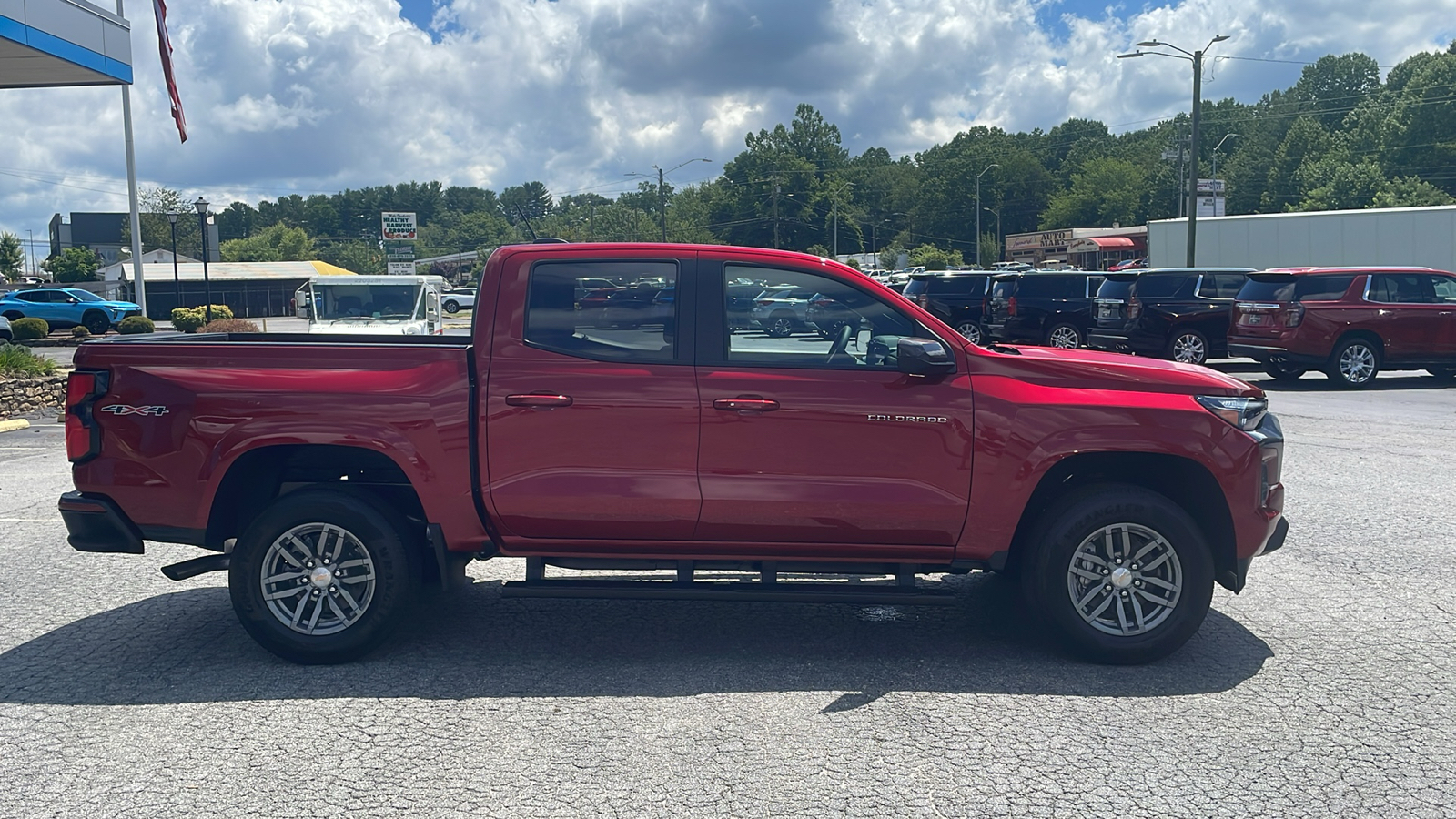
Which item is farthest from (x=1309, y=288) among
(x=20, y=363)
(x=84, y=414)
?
(x=20, y=363)

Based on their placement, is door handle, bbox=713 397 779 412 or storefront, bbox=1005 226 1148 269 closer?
door handle, bbox=713 397 779 412

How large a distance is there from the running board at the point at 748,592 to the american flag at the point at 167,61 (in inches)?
1168

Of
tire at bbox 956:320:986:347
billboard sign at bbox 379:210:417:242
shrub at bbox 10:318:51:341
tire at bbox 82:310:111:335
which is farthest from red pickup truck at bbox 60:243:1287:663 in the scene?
billboard sign at bbox 379:210:417:242

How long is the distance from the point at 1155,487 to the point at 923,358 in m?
1.47

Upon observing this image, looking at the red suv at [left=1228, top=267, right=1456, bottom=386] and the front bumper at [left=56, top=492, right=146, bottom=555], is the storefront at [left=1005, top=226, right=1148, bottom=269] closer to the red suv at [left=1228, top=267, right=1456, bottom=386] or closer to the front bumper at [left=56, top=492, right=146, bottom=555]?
the red suv at [left=1228, top=267, right=1456, bottom=386]

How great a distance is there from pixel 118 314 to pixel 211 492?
41.9 m

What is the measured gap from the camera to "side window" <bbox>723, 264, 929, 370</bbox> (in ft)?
17.6

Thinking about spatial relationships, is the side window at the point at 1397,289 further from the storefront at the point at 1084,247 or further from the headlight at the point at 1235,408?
the storefront at the point at 1084,247

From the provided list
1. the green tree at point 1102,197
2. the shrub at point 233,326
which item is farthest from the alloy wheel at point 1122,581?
the green tree at point 1102,197

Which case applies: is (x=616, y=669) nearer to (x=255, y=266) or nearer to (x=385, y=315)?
(x=385, y=315)

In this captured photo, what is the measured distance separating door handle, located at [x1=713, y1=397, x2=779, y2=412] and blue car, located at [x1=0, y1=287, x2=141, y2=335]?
4157 centimetres

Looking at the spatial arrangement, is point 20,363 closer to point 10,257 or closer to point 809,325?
point 809,325

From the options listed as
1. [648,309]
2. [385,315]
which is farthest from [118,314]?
[648,309]

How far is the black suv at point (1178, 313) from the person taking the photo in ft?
68.0
